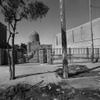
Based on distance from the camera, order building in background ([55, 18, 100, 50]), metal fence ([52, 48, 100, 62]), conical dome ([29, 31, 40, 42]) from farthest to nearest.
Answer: conical dome ([29, 31, 40, 42]), building in background ([55, 18, 100, 50]), metal fence ([52, 48, 100, 62])

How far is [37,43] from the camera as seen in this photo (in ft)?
155

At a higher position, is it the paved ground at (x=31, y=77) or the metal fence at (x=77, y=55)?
the metal fence at (x=77, y=55)

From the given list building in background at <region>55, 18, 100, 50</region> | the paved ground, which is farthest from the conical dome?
the paved ground

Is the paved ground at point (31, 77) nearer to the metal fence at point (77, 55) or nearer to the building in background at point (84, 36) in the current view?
the metal fence at point (77, 55)

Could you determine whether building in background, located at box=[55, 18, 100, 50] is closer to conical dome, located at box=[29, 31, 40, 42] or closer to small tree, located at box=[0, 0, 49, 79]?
conical dome, located at box=[29, 31, 40, 42]

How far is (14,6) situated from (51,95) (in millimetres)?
5054

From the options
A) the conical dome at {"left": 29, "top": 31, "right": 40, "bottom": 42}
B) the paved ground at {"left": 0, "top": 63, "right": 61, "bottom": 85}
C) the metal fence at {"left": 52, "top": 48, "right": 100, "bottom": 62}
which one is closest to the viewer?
the paved ground at {"left": 0, "top": 63, "right": 61, "bottom": 85}

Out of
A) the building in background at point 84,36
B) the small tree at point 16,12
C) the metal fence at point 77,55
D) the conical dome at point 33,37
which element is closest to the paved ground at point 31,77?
the small tree at point 16,12

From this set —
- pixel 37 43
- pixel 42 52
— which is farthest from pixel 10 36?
pixel 37 43

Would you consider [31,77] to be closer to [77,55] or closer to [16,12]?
[16,12]

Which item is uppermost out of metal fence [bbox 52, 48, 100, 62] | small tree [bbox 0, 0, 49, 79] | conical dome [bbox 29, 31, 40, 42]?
conical dome [bbox 29, 31, 40, 42]

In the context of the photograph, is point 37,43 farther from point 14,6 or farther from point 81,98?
point 81,98

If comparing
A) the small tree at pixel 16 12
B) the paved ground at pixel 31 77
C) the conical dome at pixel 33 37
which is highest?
the conical dome at pixel 33 37

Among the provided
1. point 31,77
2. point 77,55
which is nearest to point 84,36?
point 77,55
